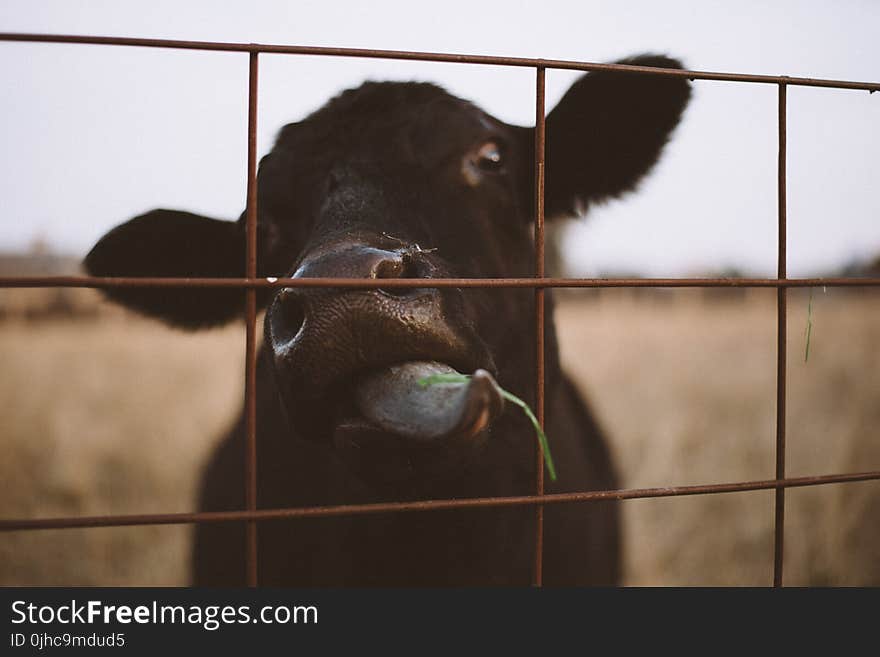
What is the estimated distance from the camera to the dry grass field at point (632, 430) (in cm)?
576

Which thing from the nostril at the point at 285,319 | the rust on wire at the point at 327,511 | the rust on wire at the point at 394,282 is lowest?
the rust on wire at the point at 327,511

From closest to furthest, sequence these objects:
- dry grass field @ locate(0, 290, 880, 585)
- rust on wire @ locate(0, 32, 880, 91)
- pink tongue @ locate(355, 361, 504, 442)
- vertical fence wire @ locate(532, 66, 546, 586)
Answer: pink tongue @ locate(355, 361, 504, 442) < rust on wire @ locate(0, 32, 880, 91) < vertical fence wire @ locate(532, 66, 546, 586) < dry grass field @ locate(0, 290, 880, 585)

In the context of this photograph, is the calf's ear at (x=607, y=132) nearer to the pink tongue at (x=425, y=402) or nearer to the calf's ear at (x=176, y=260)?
the calf's ear at (x=176, y=260)

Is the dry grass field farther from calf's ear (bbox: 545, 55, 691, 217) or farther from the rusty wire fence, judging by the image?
calf's ear (bbox: 545, 55, 691, 217)

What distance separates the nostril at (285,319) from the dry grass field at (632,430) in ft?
4.00

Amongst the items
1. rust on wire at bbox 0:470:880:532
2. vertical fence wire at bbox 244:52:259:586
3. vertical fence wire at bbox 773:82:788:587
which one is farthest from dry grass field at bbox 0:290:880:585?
vertical fence wire at bbox 244:52:259:586

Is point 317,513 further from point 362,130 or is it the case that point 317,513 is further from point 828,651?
point 362,130

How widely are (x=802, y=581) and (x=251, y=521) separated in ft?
16.9

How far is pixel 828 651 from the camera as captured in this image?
1712 mm

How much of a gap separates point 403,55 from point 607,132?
1254 millimetres

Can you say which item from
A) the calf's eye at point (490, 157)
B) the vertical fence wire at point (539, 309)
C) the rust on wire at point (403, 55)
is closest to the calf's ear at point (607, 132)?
the calf's eye at point (490, 157)

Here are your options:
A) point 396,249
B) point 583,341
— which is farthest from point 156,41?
point 583,341

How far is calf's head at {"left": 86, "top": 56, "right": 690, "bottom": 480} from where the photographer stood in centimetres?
162

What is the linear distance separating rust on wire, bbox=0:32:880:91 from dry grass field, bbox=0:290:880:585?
0.66 metres
